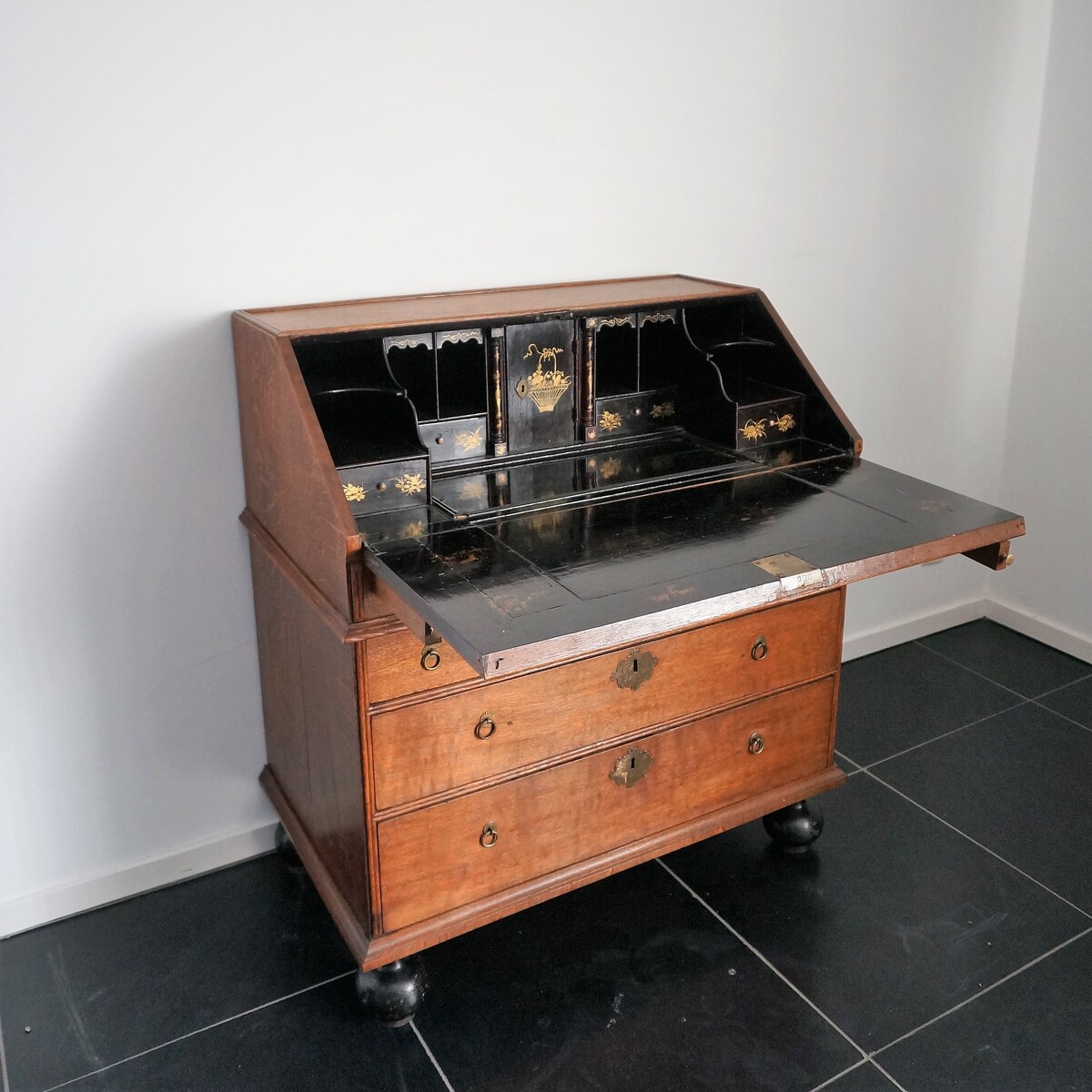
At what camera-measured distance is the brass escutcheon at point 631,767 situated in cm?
203

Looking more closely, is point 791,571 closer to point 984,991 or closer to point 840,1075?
point 840,1075

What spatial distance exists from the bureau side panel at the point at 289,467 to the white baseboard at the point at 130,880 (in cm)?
74

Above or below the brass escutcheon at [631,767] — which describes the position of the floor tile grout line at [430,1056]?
below

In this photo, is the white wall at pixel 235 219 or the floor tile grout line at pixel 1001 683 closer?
the white wall at pixel 235 219

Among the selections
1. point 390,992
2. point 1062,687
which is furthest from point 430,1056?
point 1062,687

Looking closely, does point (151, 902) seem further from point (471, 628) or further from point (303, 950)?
point (471, 628)

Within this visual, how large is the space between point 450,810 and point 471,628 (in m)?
0.58

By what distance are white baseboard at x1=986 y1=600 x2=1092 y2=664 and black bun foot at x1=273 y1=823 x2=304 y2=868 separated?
2.26 meters

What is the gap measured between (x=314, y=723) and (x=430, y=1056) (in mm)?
599

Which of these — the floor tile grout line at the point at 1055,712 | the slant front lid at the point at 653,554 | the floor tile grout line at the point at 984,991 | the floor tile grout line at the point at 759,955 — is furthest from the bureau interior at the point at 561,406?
the floor tile grout line at the point at 1055,712

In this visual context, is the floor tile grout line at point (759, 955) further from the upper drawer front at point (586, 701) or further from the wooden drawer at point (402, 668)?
the wooden drawer at point (402, 668)

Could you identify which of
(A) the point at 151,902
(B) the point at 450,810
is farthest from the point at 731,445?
(A) the point at 151,902

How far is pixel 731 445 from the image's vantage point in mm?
2164

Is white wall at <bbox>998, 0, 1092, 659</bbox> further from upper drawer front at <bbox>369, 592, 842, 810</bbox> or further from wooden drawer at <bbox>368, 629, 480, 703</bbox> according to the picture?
wooden drawer at <bbox>368, 629, 480, 703</bbox>
